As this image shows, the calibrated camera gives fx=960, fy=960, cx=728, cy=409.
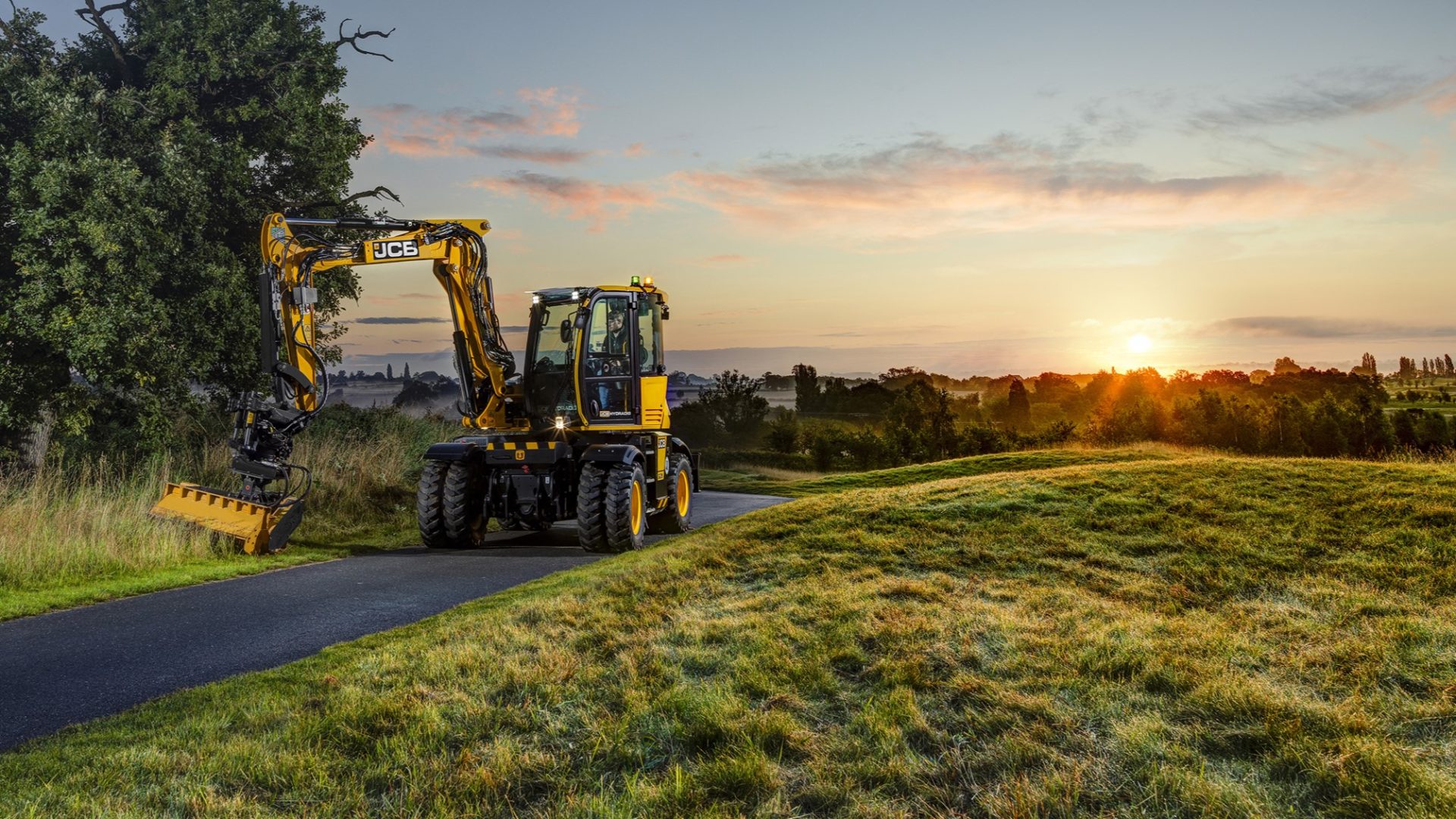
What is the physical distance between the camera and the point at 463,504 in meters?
14.4

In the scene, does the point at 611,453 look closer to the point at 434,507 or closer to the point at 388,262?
the point at 434,507

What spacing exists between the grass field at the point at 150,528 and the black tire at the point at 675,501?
13.5 ft

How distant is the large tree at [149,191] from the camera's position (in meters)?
16.7

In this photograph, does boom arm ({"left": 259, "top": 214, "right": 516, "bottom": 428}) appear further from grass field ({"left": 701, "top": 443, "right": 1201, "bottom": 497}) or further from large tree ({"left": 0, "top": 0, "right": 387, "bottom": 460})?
grass field ({"left": 701, "top": 443, "right": 1201, "bottom": 497})

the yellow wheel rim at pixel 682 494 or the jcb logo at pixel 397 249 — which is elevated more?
the jcb logo at pixel 397 249

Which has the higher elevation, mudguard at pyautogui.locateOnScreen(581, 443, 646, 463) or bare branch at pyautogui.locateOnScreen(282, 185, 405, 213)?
bare branch at pyautogui.locateOnScreen(282, 185, 405, 213)

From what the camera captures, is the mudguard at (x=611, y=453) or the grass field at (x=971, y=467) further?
the grass field at (x=971, y=467)

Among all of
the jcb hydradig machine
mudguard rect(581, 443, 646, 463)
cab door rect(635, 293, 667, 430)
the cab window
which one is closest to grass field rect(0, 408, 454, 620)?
the jcb hydradig machine

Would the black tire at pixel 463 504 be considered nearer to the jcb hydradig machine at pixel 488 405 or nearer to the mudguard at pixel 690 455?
the jcb hydradig machine at pixel 488 405

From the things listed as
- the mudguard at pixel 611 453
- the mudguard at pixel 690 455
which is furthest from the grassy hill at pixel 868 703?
the mudguard at pixel 690 455

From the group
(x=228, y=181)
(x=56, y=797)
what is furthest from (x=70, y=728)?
(x=228, y=181)

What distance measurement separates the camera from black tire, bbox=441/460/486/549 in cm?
1441

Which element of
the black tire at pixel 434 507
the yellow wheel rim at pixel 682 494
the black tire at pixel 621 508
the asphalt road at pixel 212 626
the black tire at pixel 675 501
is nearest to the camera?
the asphalt road at pixel 212 626

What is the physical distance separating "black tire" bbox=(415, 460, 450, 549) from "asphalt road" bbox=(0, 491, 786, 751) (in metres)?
0.72
